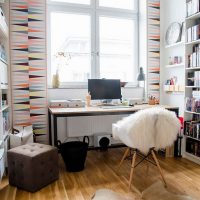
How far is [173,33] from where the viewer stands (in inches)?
138

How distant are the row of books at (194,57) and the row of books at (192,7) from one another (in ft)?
1.44

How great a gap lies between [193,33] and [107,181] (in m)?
2.18

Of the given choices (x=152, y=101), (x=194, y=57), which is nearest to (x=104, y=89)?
(x=152, y=101)

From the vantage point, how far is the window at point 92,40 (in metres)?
3.60

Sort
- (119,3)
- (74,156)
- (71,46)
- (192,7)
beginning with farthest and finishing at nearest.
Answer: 1. (119,3)
2. (71,46)
3. (192,7)
4. (74,156)

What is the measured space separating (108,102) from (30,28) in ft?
5.20

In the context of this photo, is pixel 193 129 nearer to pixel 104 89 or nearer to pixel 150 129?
pixel 150 129

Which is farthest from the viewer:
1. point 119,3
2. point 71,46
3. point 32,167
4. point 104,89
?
point 119,3

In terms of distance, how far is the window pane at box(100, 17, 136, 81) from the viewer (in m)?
3.82

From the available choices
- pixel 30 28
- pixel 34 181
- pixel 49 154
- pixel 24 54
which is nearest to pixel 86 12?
pixel 30 28

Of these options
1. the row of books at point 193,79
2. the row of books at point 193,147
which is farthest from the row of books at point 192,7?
the row of books at point 193,147

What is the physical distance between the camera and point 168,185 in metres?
2.32

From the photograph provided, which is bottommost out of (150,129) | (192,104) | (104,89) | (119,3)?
(150,129)

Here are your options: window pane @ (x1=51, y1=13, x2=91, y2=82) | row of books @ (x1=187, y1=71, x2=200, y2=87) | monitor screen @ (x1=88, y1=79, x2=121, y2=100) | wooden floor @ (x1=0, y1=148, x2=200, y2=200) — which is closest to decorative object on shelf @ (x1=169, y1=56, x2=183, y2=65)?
row of books @ (x1=187, y1=71, x2=200, y2=87)
